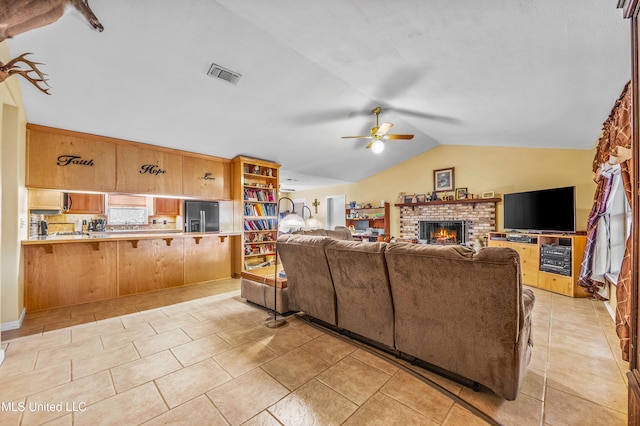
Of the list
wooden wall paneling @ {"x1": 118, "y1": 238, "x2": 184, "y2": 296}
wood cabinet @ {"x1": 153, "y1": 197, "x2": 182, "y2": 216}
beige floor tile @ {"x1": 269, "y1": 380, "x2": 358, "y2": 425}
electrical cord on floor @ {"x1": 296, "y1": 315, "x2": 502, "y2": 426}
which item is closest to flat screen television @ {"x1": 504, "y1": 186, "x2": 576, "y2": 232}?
electrical cord on floor @ {"x1": 296, "y1": 315, "x2": 502, "y2": 426}

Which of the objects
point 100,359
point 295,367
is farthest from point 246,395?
point 100,359

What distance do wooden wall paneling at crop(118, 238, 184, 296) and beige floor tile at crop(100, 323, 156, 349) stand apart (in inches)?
59.1

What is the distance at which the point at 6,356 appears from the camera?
7.21ft

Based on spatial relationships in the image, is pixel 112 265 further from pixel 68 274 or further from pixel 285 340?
pixel 285 340

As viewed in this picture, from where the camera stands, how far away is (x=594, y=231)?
3250mm

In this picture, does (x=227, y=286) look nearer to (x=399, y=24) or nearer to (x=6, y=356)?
(x=6, y=356)

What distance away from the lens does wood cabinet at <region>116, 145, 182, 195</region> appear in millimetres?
3951

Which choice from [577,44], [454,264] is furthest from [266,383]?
[577,44]

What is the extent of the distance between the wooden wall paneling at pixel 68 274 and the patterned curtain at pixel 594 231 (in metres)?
6.49

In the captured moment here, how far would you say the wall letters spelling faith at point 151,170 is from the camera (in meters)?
4.14

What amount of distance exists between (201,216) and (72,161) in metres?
1.99

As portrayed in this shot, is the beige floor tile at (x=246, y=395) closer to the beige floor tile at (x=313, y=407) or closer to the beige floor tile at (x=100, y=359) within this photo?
the beige floor tile at (x=313, y=407)

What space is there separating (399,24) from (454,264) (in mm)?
1801

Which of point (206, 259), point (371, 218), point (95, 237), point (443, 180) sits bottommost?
point (206, 259)
